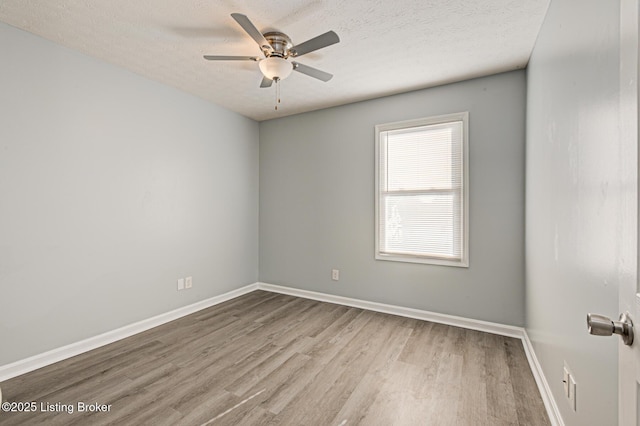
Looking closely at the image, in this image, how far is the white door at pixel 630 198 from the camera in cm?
61

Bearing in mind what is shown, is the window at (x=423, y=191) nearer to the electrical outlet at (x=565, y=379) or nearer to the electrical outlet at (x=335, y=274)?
the electrical outlet at (x=335, y=274)

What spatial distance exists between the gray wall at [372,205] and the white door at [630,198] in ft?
7.72

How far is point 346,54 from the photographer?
2486 millimetres

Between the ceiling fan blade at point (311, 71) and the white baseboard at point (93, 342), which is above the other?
the ceiling fan blade at point (311, 71)

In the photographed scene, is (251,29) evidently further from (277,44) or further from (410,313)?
(410,313)

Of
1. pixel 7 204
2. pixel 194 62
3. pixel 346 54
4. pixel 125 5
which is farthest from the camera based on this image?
pixel 194 62

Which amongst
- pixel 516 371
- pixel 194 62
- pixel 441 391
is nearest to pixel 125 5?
pixel 194 62

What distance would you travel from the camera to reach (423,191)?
3.20 metres

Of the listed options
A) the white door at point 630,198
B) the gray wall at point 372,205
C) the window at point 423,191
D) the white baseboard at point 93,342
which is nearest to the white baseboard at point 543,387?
the gray wall at point 372,205

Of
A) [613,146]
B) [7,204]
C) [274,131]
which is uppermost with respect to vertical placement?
[274,131]

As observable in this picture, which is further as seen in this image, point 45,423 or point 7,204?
point 7,204

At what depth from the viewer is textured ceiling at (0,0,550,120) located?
6.26ft

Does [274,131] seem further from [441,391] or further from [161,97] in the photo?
[441,391]

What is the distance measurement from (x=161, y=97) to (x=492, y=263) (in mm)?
3850
